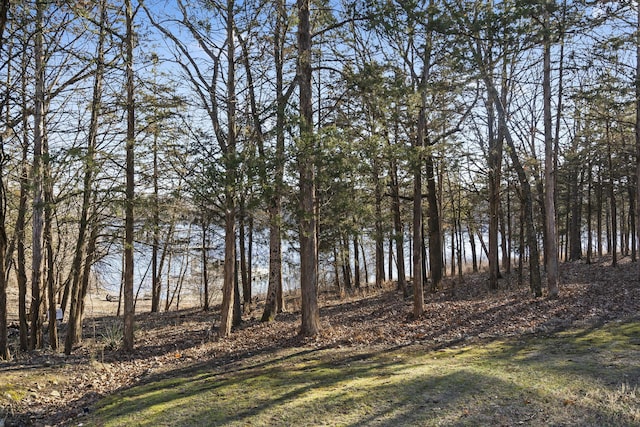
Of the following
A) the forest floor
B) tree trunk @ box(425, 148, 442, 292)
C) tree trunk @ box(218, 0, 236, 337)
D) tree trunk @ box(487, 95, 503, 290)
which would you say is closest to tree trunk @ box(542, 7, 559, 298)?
the forest floor

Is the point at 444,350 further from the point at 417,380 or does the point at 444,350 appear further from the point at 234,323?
the point at 234,323

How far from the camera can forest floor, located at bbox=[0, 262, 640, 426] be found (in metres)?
5.18

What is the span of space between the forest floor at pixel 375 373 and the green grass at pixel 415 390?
0.02m

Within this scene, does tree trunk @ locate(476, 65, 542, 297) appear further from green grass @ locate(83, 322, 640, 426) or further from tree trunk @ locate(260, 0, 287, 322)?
tree trunk @ locate(260, 0, 287, 322)

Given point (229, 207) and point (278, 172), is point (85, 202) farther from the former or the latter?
point (278, 172)

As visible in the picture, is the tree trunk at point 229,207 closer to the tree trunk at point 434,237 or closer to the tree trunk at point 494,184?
the tree trunk at point 434,237

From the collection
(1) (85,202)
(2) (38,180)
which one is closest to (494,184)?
(1) (85,202)

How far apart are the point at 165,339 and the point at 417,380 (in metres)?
8.21

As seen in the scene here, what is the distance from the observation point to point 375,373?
683 centimetres

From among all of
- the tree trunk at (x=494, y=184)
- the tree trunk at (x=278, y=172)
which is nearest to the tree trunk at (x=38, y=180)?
the tree trunk at (x=278, y=172)

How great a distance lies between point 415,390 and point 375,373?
1120 mm

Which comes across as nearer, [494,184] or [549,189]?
[549,189]

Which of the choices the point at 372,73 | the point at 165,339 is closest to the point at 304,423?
the point at 372,73

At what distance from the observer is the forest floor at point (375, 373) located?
518 cm
